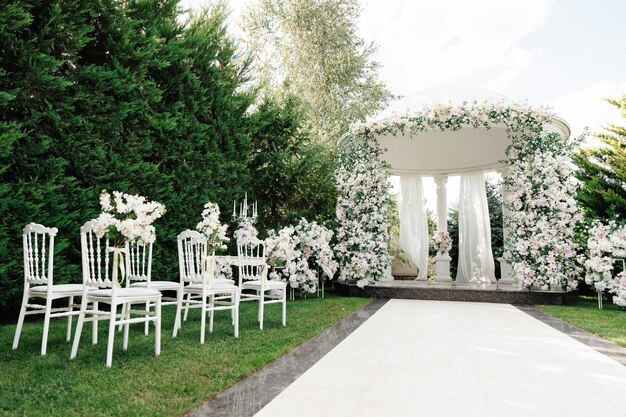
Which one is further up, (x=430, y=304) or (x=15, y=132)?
(x=15, y=132)

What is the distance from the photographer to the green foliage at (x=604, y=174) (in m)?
9.20

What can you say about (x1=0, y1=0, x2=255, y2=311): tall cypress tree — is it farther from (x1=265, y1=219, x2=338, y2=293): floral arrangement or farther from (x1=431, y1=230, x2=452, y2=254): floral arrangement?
(x1=431, y1=230, x2=452, y2=254): floral arrangement

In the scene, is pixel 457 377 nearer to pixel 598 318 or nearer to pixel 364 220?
pixel 598 318

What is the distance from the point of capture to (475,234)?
9914mm

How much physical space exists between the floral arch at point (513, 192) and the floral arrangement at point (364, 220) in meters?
0.02

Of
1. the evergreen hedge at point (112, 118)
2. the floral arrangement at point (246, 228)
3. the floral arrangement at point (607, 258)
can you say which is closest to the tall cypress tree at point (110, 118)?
the evergreen hedge at point (112, 118)

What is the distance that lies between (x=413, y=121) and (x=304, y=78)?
21.6ft

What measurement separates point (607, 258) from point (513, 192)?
172cm

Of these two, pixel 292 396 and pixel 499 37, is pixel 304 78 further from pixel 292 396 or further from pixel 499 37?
pixel 292 396

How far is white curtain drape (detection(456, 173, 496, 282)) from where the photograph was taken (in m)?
9.79

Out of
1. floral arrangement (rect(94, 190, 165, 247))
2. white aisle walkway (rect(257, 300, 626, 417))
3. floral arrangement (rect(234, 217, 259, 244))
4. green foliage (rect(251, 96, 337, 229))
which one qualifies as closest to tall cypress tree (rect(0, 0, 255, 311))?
floral arrangement (rect(234, 217, 259, 244))

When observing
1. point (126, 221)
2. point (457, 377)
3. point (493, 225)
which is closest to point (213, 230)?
point (126, 221)

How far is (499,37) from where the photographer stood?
1371 cm

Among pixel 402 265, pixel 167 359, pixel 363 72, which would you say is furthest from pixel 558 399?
pixel 363 72
